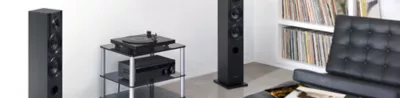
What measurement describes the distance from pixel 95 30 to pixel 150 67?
47cm

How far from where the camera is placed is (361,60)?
3.49m

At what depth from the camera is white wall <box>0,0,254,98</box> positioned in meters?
3.64

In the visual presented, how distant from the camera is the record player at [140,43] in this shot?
3785 millimetres

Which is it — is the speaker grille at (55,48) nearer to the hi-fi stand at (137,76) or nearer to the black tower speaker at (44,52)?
the black tower speaker at (44,52)

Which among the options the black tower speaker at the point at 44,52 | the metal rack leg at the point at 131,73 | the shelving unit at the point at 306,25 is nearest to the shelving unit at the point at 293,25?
the shelving unit at the point at 306,25

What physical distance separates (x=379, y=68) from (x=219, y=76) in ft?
4.76

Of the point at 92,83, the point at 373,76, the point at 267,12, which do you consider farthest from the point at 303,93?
the point at 267,12

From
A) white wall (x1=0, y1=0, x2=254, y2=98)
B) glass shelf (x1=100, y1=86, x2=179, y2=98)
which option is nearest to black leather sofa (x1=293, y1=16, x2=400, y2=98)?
glass shelf (x1=100, y1=86, x2=179, y2=98)

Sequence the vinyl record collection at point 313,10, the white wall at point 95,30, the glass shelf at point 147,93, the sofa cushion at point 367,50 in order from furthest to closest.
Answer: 1. the vinyl record collection at point 313,10
2. the glass shelf at point 147,93
3. the white wall at point 95,30
4. the sofa cushion at point 367,50

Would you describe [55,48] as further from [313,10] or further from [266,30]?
[266,30]

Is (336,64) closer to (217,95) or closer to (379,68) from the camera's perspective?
(379,68)

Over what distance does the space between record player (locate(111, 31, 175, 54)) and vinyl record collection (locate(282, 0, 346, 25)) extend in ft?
4.27

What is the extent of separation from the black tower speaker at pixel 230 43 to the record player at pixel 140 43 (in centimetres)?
54

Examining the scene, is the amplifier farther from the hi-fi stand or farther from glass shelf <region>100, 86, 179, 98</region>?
glass shelf <region>100, 86, 179, 98</region>
